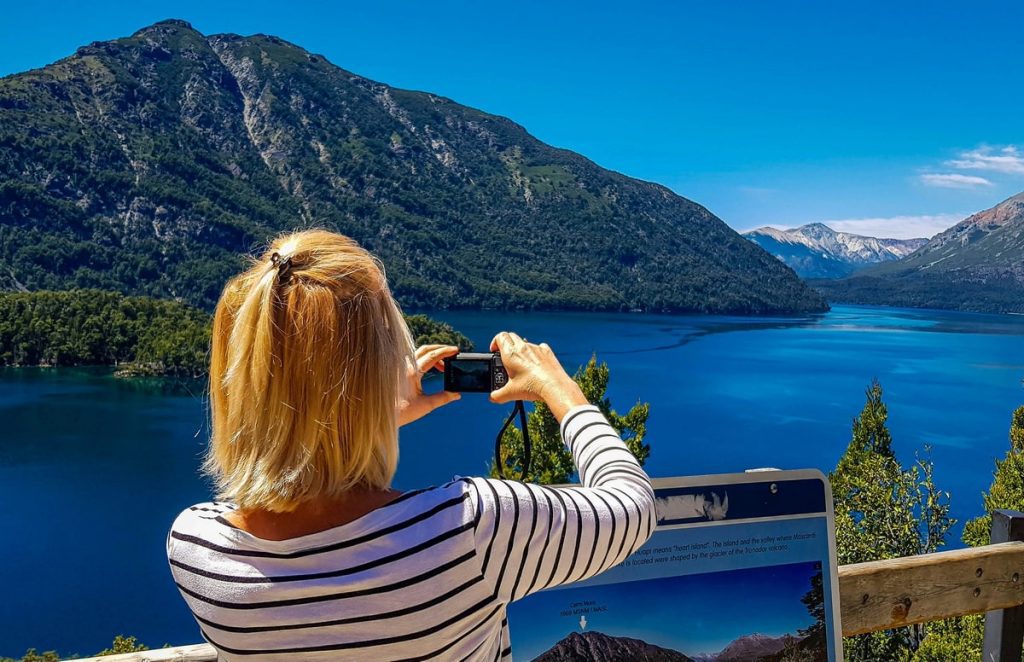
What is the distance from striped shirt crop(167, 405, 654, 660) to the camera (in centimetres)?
82

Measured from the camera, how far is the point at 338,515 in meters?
0.84

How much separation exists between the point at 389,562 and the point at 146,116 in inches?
5726

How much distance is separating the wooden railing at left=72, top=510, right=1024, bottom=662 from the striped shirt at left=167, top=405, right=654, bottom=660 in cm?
133

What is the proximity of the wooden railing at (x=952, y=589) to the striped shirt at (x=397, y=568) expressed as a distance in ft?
4.37

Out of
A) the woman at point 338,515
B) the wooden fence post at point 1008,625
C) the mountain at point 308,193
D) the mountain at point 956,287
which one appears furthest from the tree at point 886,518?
the mountain at point 956,287

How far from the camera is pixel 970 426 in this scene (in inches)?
1823

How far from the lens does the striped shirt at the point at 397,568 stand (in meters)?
0.82

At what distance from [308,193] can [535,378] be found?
469 ft

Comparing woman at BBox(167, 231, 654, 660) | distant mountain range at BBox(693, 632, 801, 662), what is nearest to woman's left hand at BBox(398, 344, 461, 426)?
woman at BBox(167, 231, 654, 660)

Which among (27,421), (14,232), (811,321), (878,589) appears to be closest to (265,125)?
(14,232)

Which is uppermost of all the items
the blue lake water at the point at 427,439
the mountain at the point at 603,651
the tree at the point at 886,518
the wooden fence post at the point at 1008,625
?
the mountain at the point at 603,651

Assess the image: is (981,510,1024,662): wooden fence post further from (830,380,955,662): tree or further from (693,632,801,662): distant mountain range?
(830,380,955,662): tree

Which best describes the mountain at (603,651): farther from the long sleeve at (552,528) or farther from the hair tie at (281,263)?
the hair tie at (281,263)

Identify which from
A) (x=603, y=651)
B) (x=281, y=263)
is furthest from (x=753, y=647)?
(x=281, y=263)
